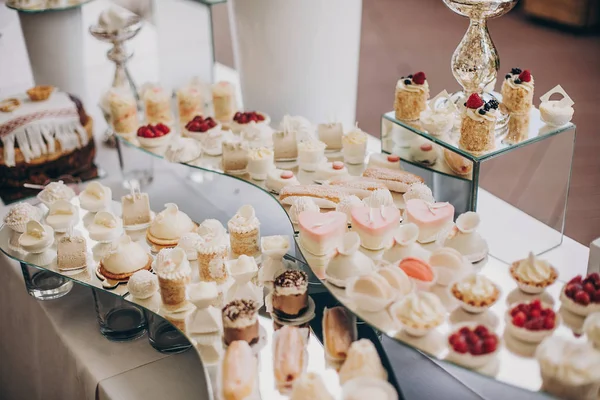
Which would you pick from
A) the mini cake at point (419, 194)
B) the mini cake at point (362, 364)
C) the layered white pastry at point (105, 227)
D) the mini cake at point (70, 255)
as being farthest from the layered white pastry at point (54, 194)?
the mini cake at point (362, 364)

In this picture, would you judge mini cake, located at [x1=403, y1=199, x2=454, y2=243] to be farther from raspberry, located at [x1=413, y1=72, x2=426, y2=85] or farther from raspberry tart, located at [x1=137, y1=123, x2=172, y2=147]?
raspberry tart, located at [x1=137, y1=123, x2=172, y2=147]

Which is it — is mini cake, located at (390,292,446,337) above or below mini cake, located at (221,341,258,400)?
above

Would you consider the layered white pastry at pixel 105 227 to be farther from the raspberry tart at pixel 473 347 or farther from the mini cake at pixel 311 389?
the raspberry tart at pixel 473 347

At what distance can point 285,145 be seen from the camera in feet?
9.52

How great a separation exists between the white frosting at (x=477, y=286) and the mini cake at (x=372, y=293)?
0.19 meters

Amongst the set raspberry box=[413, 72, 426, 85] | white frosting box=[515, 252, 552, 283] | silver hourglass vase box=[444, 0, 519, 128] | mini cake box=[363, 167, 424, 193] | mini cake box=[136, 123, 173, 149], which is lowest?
mini cake box=[136, 123, 173, 149]

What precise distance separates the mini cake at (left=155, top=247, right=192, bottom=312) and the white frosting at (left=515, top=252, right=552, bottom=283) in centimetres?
98

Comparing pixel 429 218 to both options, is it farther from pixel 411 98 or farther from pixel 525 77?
pixel 525 77

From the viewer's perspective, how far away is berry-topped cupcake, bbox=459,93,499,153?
2.36 m

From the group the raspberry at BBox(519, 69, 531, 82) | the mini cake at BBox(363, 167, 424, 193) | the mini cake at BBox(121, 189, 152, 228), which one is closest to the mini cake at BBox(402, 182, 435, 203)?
the mini cake at BBox(363, 167, 424, 193)

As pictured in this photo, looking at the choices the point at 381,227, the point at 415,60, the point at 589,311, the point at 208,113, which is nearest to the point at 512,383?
the point at 589,311

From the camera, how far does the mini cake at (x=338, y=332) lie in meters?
1.98

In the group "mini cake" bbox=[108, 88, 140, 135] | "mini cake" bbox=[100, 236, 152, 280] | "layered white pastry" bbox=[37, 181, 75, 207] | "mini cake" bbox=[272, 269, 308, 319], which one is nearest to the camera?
"mini cake" bbox=[272, 269, 308, 319]

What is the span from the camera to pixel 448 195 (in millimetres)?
2730
